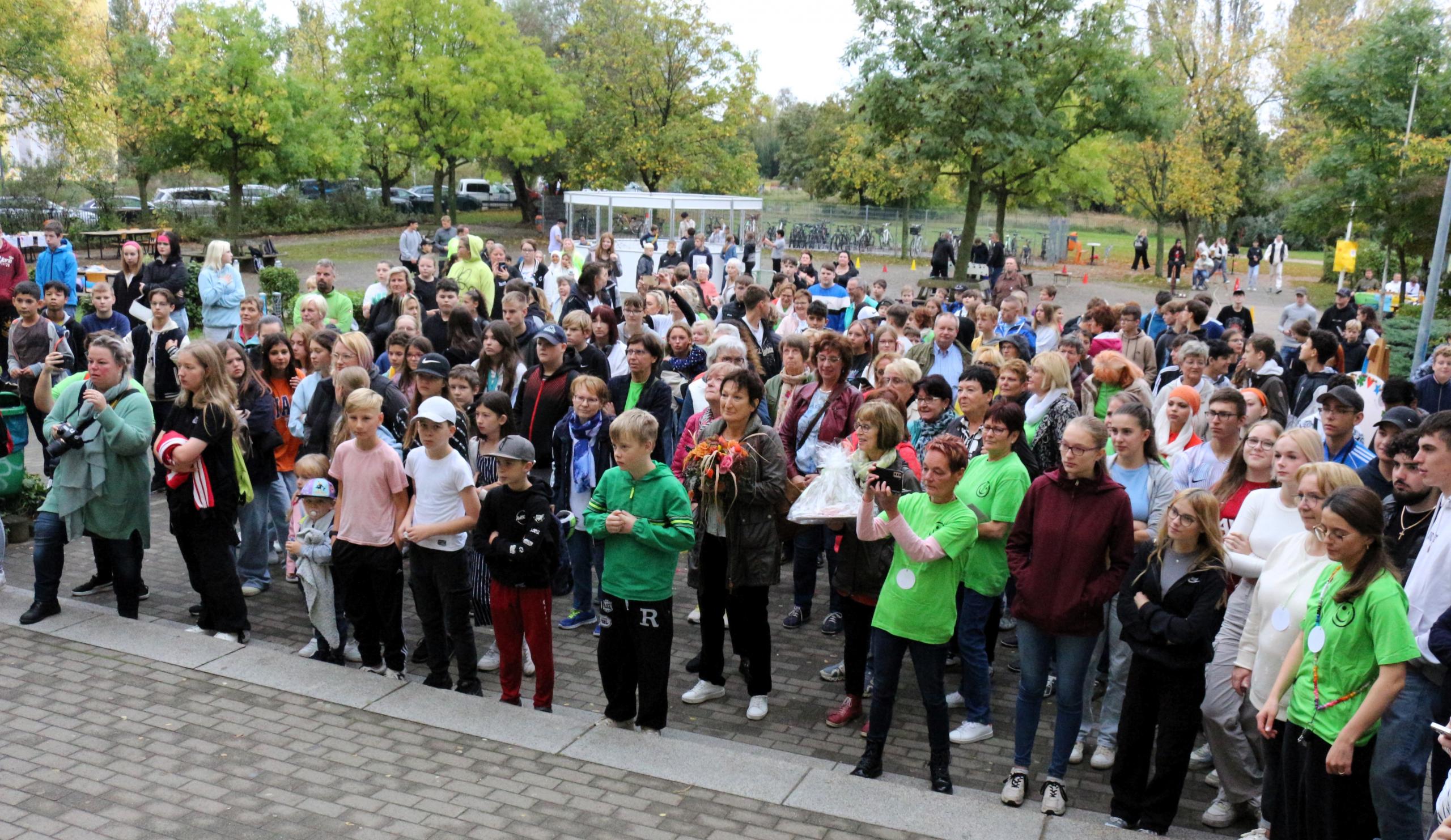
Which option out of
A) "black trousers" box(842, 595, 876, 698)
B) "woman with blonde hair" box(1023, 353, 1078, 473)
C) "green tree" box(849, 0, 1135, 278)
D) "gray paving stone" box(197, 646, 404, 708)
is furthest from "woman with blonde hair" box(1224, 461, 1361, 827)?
"green tree" box(849, 0, 1135, 278)

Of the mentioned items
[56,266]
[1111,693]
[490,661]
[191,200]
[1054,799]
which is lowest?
[490,661]

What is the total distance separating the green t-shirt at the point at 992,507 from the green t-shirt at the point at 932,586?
402 mm

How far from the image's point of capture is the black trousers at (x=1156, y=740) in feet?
16.2

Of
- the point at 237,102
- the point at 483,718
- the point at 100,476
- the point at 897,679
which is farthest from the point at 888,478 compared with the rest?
the point at 237,102

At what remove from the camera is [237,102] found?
109 feet

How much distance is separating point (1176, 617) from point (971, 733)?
59.7 inches

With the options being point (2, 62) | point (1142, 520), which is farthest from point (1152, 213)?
point (1142, 520)

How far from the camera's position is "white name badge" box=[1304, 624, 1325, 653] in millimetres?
4305

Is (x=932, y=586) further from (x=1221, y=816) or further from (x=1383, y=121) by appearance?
(x=1383, y=121)

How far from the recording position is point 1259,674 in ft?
15.5

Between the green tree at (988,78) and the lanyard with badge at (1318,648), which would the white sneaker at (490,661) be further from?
the green tree at (988,78)

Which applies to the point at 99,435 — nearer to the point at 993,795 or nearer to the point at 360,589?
the point at 360,589

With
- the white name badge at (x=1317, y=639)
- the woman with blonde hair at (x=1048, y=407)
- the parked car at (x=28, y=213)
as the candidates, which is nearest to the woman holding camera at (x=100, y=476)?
the woman with blonde hair at (x=1048, y=407)

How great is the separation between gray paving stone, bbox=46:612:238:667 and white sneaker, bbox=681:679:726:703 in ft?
8.78
